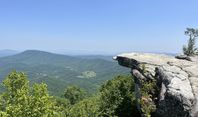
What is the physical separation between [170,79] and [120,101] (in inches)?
711

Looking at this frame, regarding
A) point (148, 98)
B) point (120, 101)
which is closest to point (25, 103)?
point (148, 98)

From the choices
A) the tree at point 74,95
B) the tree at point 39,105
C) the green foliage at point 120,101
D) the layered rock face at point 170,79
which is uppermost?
the layered rock face at point 170,79

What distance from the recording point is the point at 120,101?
165ft

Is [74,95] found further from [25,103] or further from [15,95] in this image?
[25,103]

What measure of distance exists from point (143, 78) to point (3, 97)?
1660 cm

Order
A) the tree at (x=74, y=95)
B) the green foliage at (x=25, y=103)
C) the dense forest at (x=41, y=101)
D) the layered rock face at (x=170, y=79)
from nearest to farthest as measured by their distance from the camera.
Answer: the layered rock face at (x=170, y=79), the green foliage at (x=25, y=103), the dense forest at (x=41, y=101), the tree at (x=74, y=95)

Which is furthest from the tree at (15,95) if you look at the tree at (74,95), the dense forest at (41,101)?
the tree at (74,95)

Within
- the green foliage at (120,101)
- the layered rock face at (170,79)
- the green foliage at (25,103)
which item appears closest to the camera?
the layered rock face at (170,79)

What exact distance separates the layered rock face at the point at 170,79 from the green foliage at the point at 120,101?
674 centimetres

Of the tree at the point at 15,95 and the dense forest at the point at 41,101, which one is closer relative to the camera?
the tree at the point at 15,95

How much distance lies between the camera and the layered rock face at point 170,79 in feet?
97.5

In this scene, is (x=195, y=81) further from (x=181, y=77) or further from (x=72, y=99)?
(x=72, y=99)

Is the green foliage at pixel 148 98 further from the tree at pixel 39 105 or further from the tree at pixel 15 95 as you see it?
the tree at pixel 15 95

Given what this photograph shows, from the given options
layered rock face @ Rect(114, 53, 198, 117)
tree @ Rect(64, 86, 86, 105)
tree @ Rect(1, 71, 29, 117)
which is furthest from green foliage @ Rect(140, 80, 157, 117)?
tree @ Rect(64, 86, 86, 105)
